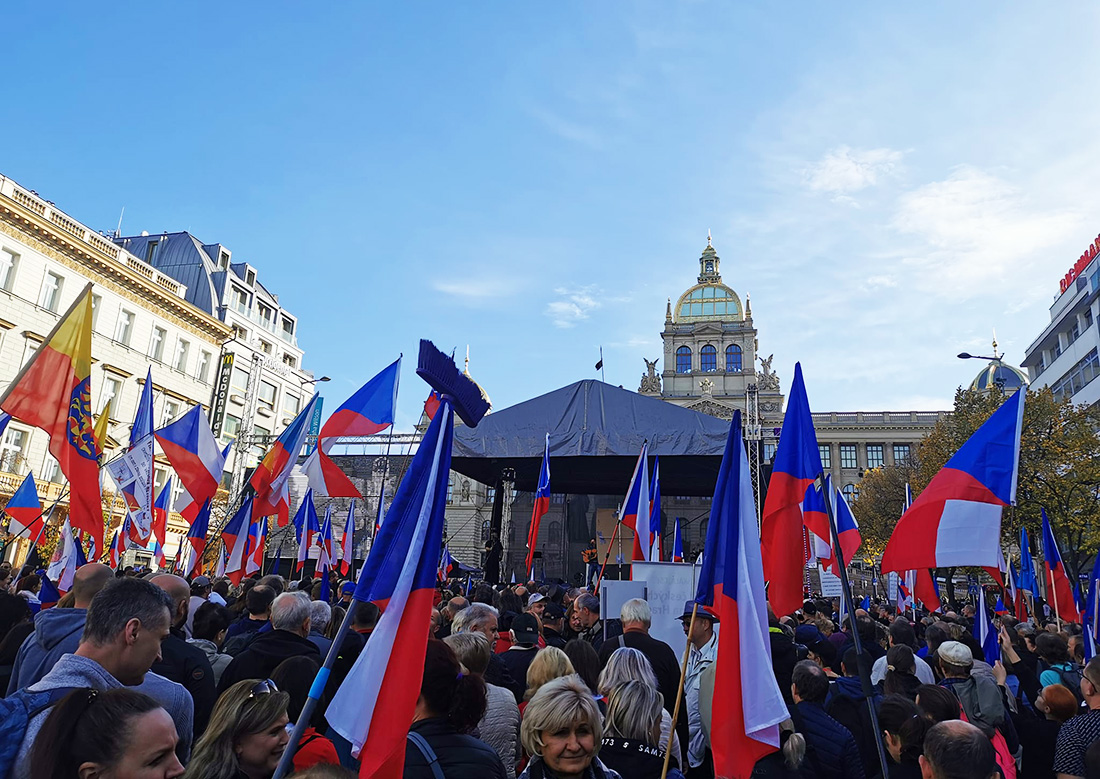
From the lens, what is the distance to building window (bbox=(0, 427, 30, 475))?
2866 cm

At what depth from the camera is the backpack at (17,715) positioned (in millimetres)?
2193

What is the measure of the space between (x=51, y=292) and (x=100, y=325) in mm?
2805

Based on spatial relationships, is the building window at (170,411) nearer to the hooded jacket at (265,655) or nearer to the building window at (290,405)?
the building window at (290,405)

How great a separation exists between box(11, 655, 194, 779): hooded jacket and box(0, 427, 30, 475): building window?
32.1 metres

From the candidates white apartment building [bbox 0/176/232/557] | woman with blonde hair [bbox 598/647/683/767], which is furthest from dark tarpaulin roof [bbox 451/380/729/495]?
woman with blonde hair [bbox 598/647/683/767]

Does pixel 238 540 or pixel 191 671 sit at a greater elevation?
pixel 238 540

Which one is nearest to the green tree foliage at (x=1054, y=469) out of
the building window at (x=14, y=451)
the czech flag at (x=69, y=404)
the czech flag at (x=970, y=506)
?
the czech flag at (x=970, y=506)

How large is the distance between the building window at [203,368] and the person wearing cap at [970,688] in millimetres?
41868

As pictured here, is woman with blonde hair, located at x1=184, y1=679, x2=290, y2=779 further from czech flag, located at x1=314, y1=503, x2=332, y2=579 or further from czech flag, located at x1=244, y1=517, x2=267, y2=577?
czech flag, located at x1=314, y1=503, x2=332, y2=579

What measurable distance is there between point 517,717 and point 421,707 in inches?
38.3

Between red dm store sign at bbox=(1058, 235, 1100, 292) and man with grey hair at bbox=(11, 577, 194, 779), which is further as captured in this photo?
red dm store sign at bbox=(1058, 235, 1100, 292)

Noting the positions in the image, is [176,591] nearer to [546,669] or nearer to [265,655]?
A: [265,655]

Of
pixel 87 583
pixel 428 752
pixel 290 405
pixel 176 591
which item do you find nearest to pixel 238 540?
pixel 176 591

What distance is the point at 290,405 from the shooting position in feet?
172
